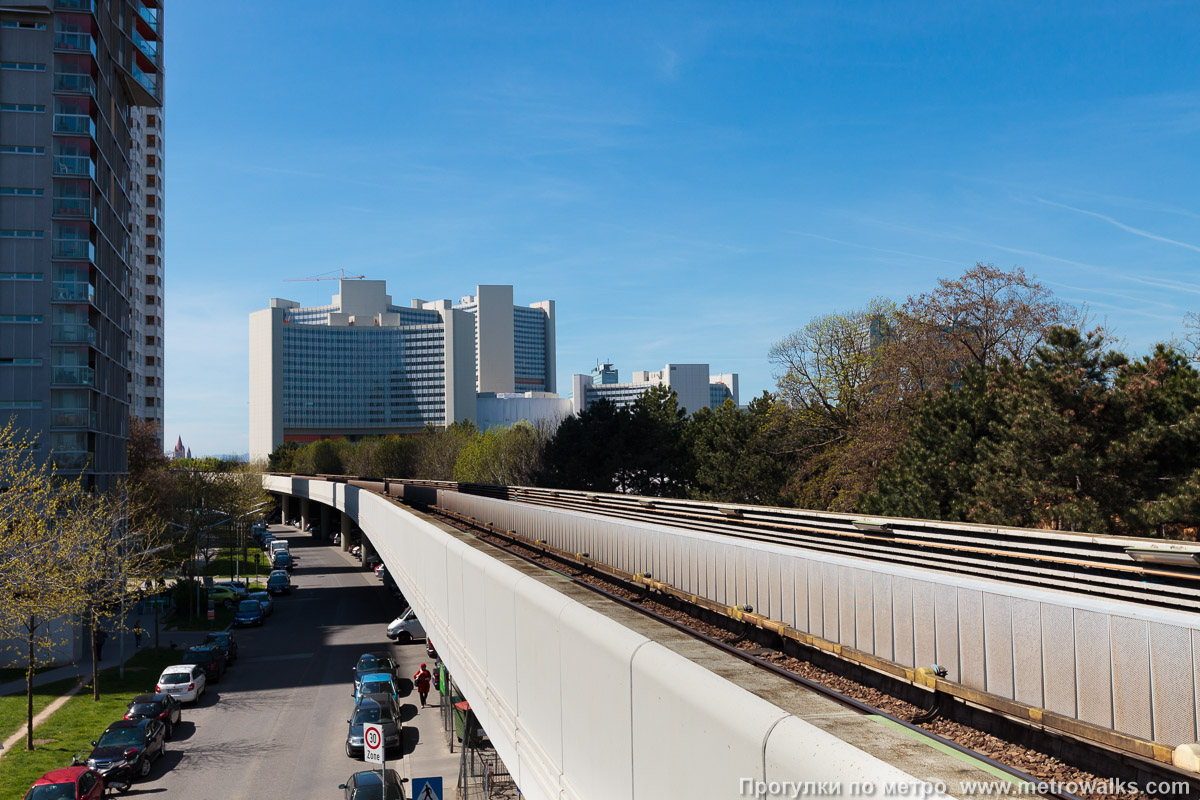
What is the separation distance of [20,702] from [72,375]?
1591 centimetres

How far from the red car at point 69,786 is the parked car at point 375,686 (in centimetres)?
878

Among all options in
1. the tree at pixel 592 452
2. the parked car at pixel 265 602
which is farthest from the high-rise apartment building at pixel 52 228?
the tree at pixel 592 452

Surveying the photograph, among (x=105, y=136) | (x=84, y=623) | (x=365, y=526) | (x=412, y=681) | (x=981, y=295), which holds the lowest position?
(x=412, y=681)

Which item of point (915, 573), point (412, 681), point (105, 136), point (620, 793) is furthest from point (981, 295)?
point (105, 136)

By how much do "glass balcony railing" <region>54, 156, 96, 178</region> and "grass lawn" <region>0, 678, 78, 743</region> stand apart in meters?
22.6

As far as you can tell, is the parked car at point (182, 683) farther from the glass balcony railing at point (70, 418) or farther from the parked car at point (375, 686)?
the glass balcony railing at point (70, 418)

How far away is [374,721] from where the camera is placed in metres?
25.7

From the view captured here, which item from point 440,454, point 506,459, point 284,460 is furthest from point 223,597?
point 284,460

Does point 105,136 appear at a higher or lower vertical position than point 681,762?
higher

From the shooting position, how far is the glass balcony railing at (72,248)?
40.6m

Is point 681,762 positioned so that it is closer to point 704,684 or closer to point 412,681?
point 704,684

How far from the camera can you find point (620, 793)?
677cm

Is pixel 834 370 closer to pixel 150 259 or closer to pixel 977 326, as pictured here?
pixel 977 326

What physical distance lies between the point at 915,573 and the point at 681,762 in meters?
3.79
